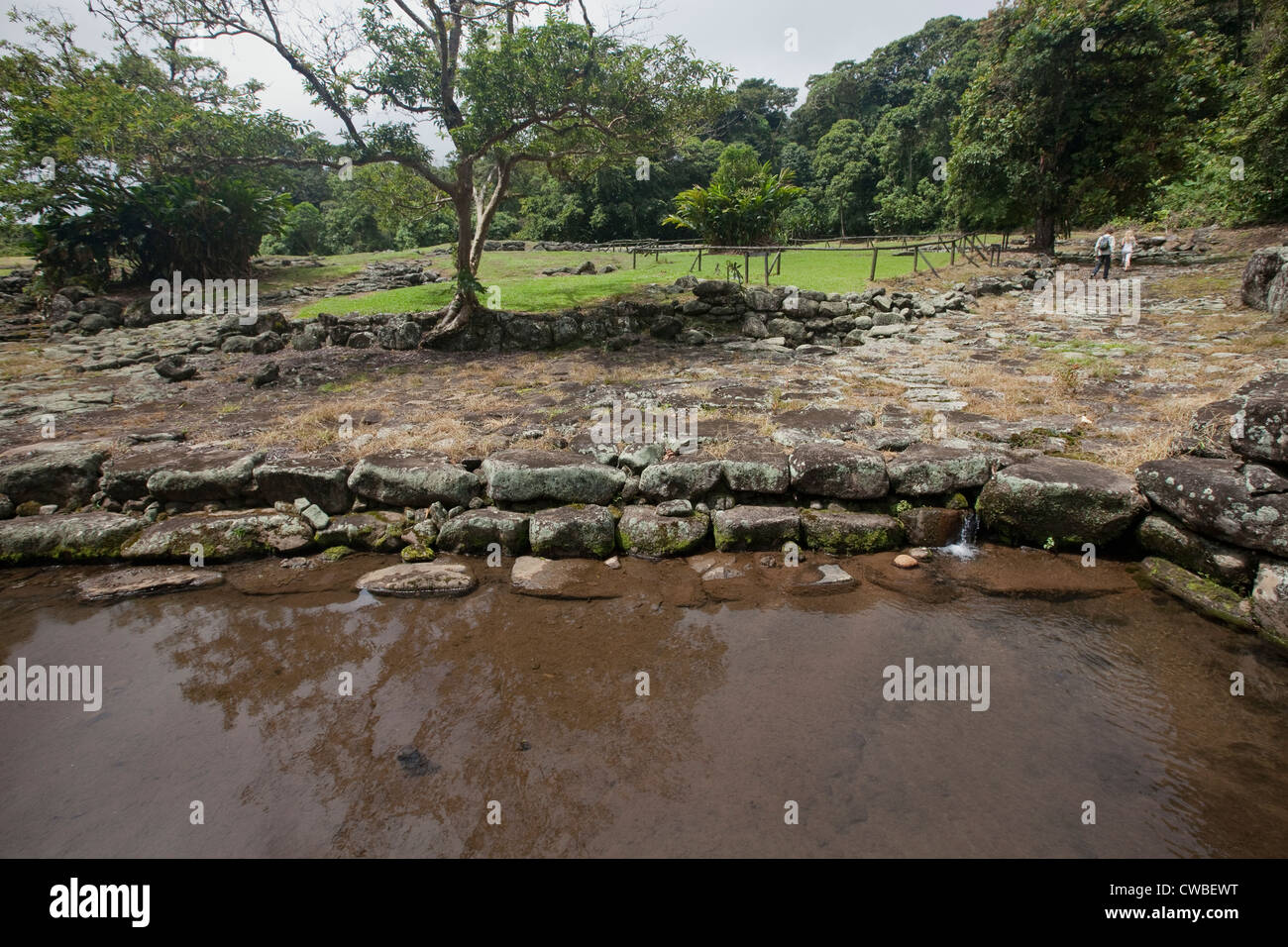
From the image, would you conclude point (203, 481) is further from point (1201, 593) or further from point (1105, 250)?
point (1105, 250)

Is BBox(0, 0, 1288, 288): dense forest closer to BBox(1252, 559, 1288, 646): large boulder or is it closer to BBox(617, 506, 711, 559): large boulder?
BBox(617, 506, 711, 559): large boulder

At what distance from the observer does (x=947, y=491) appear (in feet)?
17.2

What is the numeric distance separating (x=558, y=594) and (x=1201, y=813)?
3.70 m

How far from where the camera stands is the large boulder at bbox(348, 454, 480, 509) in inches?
220

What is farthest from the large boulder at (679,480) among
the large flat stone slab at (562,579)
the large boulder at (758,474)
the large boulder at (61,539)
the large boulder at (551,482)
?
the large boulder at (61,539)

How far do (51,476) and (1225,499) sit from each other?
395 inches

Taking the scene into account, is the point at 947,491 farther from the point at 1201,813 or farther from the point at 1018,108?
the point at 1018,108

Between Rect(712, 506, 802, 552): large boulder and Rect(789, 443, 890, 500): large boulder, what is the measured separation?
1.41 ft

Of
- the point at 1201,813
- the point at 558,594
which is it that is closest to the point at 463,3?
the point at 558,594

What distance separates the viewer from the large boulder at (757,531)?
5.06 m

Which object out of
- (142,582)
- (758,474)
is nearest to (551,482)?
(758,474)

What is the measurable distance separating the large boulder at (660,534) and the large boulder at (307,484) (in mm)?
2768

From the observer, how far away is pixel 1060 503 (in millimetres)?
4688

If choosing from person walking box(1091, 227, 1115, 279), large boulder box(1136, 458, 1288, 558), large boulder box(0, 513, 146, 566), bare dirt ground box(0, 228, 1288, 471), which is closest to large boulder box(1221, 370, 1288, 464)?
large boulder box(1136, 458, 1288, 558)
